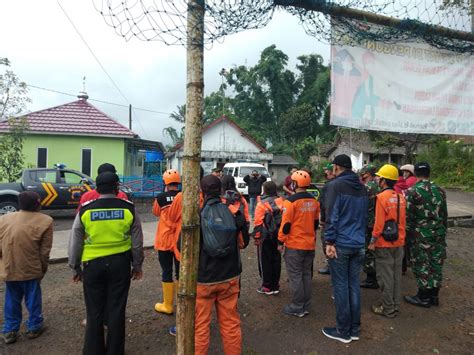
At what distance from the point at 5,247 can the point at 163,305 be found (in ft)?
6.07

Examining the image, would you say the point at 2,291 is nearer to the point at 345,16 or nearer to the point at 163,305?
the point at 163,305

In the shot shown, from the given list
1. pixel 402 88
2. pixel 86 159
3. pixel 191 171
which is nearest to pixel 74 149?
pixel 86 159

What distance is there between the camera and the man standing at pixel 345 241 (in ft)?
11.3

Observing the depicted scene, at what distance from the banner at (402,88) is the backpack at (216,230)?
5.16 feet

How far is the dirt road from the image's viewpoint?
3377 mm

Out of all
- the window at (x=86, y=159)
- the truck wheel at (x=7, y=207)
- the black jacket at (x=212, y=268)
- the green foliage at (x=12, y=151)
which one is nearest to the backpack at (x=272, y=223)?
the black jacket at (x=212, y=268)

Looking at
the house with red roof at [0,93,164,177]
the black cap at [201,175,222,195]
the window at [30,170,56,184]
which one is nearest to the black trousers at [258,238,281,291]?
the black cap at [201,175,222,195]

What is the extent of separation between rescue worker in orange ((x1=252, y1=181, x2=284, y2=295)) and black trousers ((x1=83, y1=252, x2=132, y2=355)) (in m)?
2.00

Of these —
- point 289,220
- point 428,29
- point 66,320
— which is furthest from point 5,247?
point 428,29

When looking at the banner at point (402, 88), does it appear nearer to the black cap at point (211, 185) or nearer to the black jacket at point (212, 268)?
the black cap at point (211, 185)

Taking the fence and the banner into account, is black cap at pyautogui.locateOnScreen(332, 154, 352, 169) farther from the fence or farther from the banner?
the fence

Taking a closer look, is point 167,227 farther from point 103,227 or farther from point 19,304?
point 19,304

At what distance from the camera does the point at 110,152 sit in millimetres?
15469

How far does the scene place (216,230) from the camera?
2713 mm
